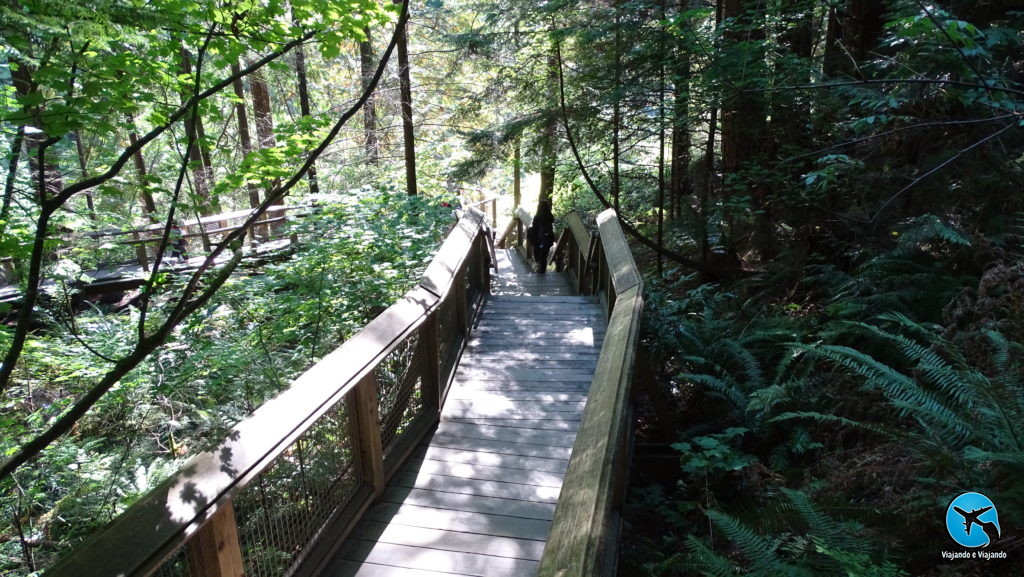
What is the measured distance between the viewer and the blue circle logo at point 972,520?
2.29 m

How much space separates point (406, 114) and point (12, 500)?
33.0 ft

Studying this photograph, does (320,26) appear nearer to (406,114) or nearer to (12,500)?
(12,500)

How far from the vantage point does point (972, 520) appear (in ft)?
7.70

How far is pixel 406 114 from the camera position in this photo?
1252 cm

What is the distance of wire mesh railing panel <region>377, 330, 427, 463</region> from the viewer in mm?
3717

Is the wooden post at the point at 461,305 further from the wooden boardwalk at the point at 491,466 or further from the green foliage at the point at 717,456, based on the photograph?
the green foliage at the point at 717,456

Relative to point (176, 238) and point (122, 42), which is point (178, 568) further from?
point (122, 42)

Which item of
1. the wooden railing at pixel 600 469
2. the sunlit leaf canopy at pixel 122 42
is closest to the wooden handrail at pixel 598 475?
the wooden railing at pixel 600 469

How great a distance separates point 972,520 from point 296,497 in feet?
9.96

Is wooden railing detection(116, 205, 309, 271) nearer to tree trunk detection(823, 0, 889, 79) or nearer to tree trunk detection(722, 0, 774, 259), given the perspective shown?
tree trunk detection(722, 0, 774, 259)

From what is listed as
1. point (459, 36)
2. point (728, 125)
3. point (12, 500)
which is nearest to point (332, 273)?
point (12, 500)

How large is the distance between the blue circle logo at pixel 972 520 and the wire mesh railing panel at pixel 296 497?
9.55 feet

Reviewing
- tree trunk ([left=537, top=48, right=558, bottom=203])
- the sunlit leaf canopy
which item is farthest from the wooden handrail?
tree trunk ([left=537, top=48, right=558, bottom=203])

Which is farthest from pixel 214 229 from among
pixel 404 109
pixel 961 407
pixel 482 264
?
pixel 961 407
